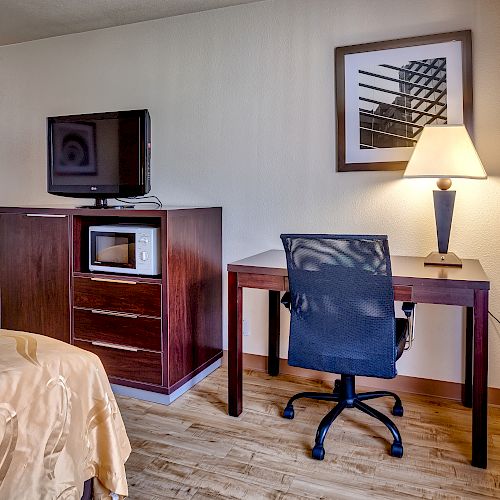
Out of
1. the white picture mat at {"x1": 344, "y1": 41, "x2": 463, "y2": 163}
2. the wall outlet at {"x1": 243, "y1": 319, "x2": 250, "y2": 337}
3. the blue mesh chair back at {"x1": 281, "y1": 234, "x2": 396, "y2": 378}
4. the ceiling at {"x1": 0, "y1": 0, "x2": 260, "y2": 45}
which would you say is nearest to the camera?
the blue mesh chair back at {"x1": 281, "y1": 234, "x2": 396, "y2": 378}

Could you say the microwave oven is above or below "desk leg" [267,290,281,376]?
above

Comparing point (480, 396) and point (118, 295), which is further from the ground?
point (118, 295)

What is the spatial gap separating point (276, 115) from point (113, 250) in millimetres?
1273

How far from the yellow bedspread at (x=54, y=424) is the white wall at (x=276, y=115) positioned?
1748mm

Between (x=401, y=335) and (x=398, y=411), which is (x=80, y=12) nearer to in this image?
(x=401, y=335)

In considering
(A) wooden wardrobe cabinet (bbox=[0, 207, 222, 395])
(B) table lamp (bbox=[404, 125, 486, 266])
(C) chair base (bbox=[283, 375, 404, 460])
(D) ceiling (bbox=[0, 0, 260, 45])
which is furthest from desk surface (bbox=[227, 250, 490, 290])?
(D) ceiling (bbox=[0, 0, 260, 45])

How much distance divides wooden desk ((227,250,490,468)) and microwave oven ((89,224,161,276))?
1.68 feet

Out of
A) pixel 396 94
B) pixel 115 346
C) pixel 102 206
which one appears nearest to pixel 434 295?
pixel 396 94

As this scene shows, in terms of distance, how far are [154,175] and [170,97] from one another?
53 centimetres

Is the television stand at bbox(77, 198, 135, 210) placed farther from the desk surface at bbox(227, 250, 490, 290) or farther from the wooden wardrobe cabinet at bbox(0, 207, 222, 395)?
the desk surface at bbox(227, 250, 490, 290)

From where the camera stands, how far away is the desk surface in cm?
203

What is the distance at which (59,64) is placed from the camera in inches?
145

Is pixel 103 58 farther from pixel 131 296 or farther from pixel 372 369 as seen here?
pixel 372 369

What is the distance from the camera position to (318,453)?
6.94 feet
